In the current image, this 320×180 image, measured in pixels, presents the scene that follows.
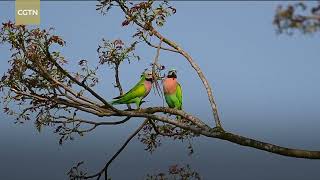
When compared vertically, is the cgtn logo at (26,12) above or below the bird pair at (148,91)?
above

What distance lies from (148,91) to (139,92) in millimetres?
185

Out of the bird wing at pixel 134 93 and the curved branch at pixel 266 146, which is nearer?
the curved branch at pixel 266 146

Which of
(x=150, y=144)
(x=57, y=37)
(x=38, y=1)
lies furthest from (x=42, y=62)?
(x=150, y=144)

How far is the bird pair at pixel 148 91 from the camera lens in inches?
285

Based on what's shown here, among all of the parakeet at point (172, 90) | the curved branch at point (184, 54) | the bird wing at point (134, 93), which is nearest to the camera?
the curved branch at point (184, 54)

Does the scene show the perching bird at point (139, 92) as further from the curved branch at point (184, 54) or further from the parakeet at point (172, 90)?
the curved branch at point (184, 54)

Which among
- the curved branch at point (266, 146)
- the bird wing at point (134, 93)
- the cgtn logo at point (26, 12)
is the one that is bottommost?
the curved branch at point (266, 146)

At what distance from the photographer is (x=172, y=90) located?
782 cm

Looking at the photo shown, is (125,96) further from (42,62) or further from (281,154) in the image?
(281,154)

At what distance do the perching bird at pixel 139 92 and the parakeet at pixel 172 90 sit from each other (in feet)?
1.07

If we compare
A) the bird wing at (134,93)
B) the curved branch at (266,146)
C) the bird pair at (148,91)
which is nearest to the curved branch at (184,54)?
the curved branch at (266,146)

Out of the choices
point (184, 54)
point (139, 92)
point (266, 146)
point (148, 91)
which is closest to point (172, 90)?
point (148, 91)

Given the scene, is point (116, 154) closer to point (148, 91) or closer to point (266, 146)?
point (148, 91)

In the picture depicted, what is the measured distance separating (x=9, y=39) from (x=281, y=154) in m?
3.51
